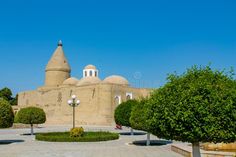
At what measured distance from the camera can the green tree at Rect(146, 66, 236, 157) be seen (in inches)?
383

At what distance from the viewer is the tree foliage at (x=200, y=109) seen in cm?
973

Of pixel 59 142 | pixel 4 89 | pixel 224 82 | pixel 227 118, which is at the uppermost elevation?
pixel 4 89

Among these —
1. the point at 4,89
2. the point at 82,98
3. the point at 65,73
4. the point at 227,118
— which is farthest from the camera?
the point at 4,89

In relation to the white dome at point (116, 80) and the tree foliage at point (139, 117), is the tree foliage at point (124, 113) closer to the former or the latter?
the tree foliage at point (139, 117)

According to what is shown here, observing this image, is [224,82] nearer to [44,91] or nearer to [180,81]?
[180,81]

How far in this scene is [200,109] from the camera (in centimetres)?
972

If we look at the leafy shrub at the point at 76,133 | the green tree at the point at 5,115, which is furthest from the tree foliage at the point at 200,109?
the leafy shrub at the point at 76,133

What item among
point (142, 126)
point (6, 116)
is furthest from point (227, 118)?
point (6, 116)

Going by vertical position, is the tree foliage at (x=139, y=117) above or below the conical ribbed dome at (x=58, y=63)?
below

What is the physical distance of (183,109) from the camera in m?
9.95

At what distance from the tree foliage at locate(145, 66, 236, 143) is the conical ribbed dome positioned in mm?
58479

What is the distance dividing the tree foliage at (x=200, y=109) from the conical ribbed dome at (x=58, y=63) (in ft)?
192

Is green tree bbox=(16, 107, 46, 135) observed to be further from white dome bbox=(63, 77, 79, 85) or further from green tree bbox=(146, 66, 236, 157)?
white dome bbox=(63, 77, 79, 85)

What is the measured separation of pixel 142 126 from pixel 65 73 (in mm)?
50541
